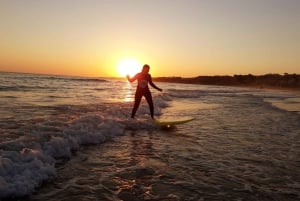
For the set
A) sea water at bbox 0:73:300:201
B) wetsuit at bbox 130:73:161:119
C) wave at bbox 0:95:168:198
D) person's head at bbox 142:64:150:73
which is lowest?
sea water at bbox 0:73:300:201

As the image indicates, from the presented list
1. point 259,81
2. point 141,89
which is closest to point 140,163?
point 141,89

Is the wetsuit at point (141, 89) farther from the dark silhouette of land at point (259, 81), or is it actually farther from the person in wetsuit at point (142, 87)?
the dark silhouette of land at point (259, 81)

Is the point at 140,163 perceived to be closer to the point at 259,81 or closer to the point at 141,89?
the point at 141,89

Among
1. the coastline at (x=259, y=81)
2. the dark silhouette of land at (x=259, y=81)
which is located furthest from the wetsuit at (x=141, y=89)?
the dark silhouette of land at (x=259, y=81)

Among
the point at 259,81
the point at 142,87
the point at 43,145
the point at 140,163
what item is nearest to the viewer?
the point at 140,163

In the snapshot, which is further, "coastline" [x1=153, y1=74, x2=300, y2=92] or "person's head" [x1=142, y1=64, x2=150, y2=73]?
"coastline" [x1=153, y1=74, x2=300, y2=92]

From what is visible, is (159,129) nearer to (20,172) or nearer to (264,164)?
(264,164)

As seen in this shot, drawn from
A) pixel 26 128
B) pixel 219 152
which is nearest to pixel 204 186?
pixel 219 152

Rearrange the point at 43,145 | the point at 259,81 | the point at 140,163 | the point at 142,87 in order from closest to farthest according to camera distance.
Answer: the point at 140,163, the point at 43,145, the point at 142,87, the point at 259,81

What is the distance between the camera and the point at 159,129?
12.1m

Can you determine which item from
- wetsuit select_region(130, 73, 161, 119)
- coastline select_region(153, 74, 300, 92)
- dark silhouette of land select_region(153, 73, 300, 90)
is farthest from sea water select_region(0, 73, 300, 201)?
dark silhouette of land select_region(153, 73, 300, 90)

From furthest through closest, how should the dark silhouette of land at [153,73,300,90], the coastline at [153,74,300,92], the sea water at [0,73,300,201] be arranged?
the dark silhouette of land at [153,73,300,90], the coastline at [153,74,300,92], the sea water at [0,73,300,201]

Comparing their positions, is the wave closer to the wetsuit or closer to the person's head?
the wetsuit

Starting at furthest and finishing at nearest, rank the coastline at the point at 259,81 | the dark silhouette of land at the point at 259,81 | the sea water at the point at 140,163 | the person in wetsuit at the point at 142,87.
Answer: the dark silhouette of land at the point at 259,81
the coastline at the point at 259,81
the person in wetsuit at the point at 142,87
the sea water at the point at 140,163
